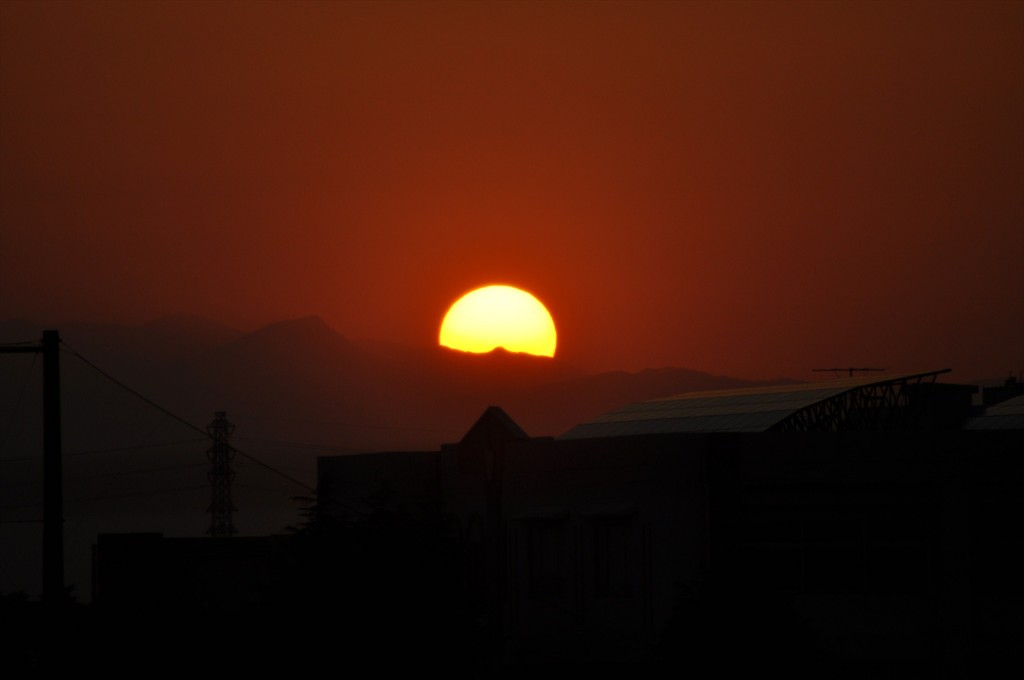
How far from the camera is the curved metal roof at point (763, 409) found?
185ft

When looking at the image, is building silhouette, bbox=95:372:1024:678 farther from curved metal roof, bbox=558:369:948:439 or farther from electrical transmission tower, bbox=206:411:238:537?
electrical transmission tower, bbox=206:411:238:537

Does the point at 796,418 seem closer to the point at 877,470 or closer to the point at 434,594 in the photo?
the point at 877,470

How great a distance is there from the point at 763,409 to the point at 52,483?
82.4 ft

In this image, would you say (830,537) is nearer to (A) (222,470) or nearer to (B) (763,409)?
(B) (763,409)

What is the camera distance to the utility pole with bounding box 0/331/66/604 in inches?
1743

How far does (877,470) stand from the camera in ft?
152

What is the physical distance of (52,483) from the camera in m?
44.2

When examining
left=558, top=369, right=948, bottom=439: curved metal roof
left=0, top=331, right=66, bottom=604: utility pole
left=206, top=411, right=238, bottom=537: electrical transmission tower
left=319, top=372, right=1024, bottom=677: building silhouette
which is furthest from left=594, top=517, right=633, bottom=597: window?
left=206, top=411, right=238, bottom=537: electrical transmission tower

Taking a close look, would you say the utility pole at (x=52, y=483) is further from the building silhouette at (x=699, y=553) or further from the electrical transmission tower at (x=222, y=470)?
the electrical transmission tower at (x=222, y=470)

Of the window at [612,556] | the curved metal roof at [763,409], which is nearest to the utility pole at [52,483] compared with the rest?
the window at [612,556]

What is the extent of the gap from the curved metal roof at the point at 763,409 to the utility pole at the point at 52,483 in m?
23.0

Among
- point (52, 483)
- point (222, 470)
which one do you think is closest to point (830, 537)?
point (52, 483)

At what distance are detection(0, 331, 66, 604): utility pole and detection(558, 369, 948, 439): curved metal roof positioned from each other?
22975mm

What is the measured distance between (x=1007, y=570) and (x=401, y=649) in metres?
20.3
